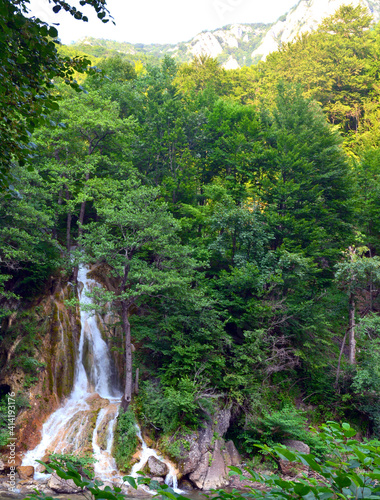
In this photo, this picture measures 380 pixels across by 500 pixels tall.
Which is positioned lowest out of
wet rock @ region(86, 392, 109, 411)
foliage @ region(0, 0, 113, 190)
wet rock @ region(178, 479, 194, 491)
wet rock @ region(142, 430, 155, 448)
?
wet rock @ region(178, 479, 194, 491)

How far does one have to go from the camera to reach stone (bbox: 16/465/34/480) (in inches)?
405

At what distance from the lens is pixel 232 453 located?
42.2ft

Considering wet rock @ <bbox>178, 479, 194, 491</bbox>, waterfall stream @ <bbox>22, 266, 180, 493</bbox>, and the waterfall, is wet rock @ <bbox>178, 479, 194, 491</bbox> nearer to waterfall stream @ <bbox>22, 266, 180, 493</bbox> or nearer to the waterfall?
waterfall stream @ <bbox>22, 266, 180, 493</bbox>

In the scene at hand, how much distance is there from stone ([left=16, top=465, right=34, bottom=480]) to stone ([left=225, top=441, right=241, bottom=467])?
654 cm

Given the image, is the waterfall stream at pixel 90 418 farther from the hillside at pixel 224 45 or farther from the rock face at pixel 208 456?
the hillside at pixel 224 45

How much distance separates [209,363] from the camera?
13938mm

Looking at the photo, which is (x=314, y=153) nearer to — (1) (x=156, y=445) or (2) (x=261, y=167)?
(2) (x=261, y=167)

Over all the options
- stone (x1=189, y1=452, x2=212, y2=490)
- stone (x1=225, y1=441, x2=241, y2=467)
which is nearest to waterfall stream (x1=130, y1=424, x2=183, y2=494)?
stone (x1=189, y1=452, x2=212, y2=490)

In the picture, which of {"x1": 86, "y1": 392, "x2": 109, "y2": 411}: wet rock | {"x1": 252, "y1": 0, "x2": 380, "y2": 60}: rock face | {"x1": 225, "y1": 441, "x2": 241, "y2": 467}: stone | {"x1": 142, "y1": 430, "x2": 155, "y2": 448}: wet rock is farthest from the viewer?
{"x1": 252, "y1": 0, "x2": 380, "y2": 60}: rock face

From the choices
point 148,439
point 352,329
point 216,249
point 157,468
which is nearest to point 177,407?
point 148,439

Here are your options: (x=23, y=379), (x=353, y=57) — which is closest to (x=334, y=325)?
(x=23, y=379)

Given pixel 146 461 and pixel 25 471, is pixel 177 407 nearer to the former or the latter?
pixel 146 461

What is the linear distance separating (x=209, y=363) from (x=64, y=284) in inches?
291

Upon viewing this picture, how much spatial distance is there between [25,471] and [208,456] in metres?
5.67
